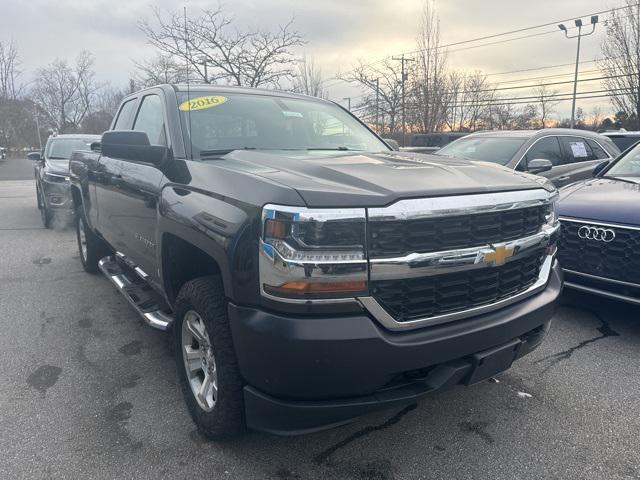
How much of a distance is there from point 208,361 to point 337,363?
0.89 meters

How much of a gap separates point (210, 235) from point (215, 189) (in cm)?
26

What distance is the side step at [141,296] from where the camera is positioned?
3165mm

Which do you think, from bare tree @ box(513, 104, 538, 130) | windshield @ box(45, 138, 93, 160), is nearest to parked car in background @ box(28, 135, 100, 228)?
windshield @ box(45, 138, 93, 160)

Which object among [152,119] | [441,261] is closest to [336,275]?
[441,261]

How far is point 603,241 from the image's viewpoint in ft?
13.0

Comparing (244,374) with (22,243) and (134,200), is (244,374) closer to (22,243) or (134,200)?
(134,200)

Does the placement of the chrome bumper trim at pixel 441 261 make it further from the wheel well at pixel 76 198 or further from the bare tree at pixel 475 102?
the bare tree at pixel 475 102

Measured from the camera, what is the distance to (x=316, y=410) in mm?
2070

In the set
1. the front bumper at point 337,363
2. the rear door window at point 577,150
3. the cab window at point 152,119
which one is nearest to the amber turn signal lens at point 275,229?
the front bumper at point 337,363

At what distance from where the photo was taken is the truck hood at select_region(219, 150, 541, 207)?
2.07m

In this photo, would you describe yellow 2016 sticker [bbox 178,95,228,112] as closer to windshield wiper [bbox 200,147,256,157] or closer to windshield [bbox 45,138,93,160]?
windshield wiper [bbox 200,147,256,157]

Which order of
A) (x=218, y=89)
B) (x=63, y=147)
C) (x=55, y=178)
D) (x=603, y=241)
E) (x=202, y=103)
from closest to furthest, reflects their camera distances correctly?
1. (x=202, y=103)
2. (x=218, y=89)
3. (x=603, y=241)
4. (x=55, y=178)
5. (x=63, y=147)

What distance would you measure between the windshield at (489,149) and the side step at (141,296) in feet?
14.8

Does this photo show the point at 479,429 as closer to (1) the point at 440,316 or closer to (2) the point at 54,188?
(1) the point at 440,316
